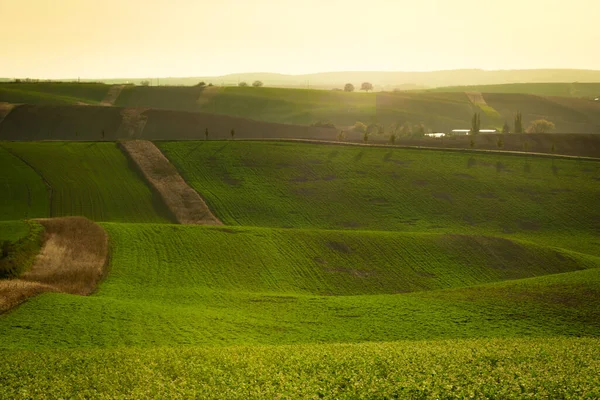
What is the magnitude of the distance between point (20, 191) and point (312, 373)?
6589 cm

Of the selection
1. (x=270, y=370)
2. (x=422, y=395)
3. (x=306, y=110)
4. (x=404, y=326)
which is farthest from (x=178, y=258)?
(x=306, y=110)

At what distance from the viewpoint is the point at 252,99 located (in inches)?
7756

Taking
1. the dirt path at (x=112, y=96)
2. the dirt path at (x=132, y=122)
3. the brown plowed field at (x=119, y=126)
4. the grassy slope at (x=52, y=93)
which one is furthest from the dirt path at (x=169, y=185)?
the dirt path at (x=112, y=96)

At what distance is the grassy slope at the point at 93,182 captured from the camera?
75.9 metres

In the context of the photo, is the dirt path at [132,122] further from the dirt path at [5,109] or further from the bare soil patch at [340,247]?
the bare soil patch at [340,247]

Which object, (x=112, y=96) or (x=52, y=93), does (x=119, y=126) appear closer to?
(x=112, y=96)

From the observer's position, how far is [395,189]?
8769 cm

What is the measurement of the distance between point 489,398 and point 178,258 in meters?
40.1

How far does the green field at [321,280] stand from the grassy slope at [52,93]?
70439 millimetres

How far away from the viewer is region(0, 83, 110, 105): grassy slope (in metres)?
163

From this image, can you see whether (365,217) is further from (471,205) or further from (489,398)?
(489,398)

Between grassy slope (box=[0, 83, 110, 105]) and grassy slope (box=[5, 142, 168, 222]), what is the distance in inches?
2753

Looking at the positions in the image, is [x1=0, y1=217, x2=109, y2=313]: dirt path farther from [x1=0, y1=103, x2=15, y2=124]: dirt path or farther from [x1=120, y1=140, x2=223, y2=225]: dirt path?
[x1=0, y1=103, x2=15, y2=124]: dirt path

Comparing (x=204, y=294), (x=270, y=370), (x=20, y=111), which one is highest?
(x=20, y=111)
